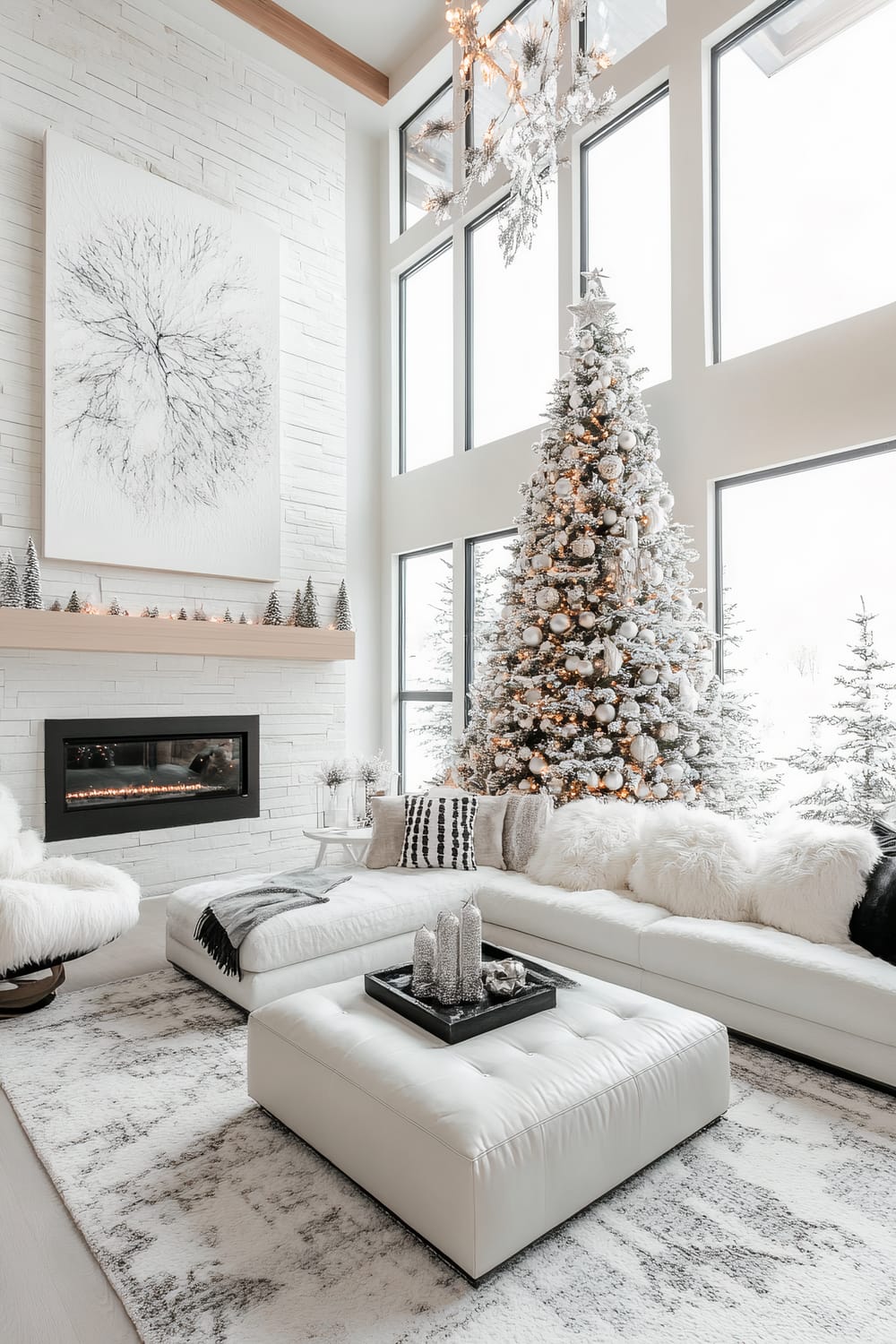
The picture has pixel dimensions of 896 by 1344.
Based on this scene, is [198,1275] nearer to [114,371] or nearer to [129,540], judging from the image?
[129,540]

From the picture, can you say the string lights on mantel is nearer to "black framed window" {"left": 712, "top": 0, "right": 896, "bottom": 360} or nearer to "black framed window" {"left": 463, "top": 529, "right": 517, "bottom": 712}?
"black framed window" {"left": 712, "top": 0, "right": 896, "bottom": 360}

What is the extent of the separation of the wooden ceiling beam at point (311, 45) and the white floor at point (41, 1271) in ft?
22.9

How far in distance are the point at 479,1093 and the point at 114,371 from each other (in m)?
5.00

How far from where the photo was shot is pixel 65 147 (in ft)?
16.2

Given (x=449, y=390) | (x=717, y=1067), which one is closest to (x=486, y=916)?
(x=717, y=1067)

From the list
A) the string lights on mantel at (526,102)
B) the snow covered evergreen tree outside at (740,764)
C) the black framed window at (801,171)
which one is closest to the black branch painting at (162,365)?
the string lights on mantel at (526,102)

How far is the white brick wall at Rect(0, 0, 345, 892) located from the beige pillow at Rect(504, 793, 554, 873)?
2.42m

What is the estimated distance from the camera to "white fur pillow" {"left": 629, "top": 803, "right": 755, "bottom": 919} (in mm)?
3092

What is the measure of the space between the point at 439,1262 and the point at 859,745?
315 centimetres

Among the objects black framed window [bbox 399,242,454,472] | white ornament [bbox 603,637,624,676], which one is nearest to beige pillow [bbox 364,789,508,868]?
white ornament [bbox 603,637,624,676]

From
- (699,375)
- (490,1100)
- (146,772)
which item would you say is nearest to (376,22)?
(699,375)

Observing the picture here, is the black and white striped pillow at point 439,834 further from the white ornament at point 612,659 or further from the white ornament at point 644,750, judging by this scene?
the white ornament at point 612,659

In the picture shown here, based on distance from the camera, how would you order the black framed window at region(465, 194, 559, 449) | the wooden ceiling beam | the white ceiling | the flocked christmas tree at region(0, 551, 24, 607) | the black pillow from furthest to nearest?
the white ceiling, the black framed window at region(465, 194, 559, 449), the wooden ceiling beam, the flocked christmas tree at region(0, 551, 24, 607), the black pillow

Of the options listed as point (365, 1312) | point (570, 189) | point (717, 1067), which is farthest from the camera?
point (570, 189)
